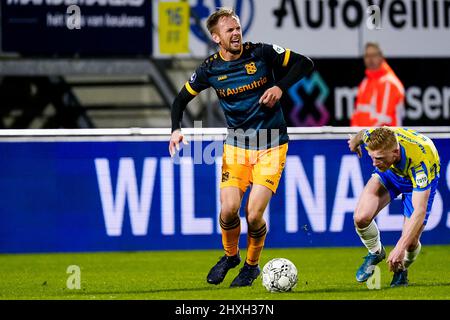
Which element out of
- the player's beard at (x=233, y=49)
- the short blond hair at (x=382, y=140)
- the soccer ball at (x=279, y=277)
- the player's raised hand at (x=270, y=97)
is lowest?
the soccer ball at (x=279, y=277)

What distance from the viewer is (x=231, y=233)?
9555 mm

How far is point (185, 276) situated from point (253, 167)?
1329 millimetres

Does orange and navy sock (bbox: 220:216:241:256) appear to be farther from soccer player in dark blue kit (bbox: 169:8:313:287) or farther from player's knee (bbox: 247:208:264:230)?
player's knee (bbox: 247:208:264:230)

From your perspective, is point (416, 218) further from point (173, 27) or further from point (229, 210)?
point (173, 27)

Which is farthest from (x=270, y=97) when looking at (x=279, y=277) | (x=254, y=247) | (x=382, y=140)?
(x=279, y=277)

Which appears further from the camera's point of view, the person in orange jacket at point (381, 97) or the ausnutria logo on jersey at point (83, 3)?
the ausnutria logo on jersey at point (83, 3)

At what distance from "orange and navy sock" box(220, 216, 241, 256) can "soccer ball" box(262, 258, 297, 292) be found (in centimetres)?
68

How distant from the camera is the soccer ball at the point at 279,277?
349 inches

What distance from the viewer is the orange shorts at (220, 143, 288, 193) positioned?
944 centimetres

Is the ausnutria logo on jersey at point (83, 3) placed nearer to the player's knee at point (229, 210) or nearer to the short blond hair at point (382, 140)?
the player's knee at point (229, 210)

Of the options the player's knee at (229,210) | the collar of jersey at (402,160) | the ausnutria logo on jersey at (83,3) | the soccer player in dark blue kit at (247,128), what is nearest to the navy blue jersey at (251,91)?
the soccer player in dark blue kit at (247,128)

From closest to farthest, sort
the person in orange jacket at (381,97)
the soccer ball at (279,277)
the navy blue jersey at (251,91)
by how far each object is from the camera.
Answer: the soccer ball at (279,277), the navy blue jersey at (251,91), the person in orange jacket at (381,97)

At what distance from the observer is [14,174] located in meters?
12.7

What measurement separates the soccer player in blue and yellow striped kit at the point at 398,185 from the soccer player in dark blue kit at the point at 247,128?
0.67 metres
